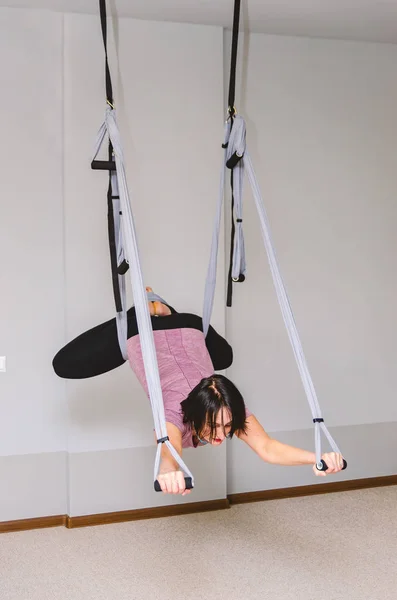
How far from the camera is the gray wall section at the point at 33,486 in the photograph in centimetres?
341

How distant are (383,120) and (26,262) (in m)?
2.23

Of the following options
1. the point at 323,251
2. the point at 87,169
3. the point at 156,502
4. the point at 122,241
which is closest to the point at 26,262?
the point at 87,169

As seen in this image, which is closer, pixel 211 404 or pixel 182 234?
pixel 211 404

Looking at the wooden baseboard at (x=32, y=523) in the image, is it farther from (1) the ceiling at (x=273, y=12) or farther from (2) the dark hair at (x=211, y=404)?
(1) the ceiling at (x=273, y=12)

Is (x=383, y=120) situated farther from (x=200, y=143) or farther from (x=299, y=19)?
(x=200, y=143)

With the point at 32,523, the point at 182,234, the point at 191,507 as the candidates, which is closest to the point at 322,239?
the point at 182,234

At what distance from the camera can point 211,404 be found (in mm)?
2195

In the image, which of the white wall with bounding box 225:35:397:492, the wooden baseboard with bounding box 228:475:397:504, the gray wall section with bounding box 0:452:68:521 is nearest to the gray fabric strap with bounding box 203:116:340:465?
the white wall with bounding box 225:35:397:492

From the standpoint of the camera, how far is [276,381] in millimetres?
3875

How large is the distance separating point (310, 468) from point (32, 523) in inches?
61.8

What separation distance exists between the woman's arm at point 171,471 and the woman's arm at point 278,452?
0.89 feet

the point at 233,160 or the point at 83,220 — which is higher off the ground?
the point at 233,160

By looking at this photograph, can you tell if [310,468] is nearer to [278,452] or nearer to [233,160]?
[278,452]

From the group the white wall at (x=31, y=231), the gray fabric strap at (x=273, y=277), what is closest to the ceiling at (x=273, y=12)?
the white wall at (x=31, y=231)
